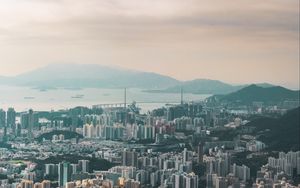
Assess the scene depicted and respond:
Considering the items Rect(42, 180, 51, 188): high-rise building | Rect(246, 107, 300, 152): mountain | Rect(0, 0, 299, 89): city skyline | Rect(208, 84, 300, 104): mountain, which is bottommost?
Rect(42, 180, 51, 188): high-rise building

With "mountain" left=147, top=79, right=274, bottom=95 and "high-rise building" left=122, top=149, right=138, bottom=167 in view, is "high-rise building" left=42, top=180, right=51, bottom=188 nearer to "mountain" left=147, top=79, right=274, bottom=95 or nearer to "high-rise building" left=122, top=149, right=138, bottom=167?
"high-rise building" left=122, top=149, right=138, bottom=167

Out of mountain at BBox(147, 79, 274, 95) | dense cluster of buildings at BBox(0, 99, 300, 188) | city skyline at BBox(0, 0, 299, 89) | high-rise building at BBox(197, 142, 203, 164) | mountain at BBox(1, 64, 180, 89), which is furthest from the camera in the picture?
mountain at BBox(147, 79, 274, 95)

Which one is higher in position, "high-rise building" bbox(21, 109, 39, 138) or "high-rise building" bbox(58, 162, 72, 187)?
"high-rise building" bbox(21, 109, 39, 138)

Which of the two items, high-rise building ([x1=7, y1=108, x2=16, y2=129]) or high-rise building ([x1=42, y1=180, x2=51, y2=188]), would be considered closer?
high-rise building ([x1=42, y1=180, x2=51, y2=188])

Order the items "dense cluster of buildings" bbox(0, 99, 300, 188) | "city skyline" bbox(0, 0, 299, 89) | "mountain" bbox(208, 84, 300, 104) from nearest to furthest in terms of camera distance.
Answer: "dense cluster of buildings" bbox(0, 99, 300, 188), "city skyline" bbox(0, 0, 299, 89), "mountain" bbox(208, 84, 300, 104)

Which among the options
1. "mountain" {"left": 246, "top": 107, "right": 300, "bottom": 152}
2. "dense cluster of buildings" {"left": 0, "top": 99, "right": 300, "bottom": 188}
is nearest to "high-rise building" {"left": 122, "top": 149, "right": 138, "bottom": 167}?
"dense cluster of buildings" {"left": 0, "top": 99, "right": 300, "bottom": 188}

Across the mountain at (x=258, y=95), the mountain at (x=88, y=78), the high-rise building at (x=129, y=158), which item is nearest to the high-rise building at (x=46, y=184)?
the high-rise building at (x=129, y=158)

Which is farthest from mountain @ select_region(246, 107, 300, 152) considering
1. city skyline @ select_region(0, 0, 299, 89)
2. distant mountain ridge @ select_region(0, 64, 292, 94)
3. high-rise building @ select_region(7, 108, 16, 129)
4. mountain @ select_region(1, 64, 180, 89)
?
high-rise building @ select_region(7, 108, 16, 129)

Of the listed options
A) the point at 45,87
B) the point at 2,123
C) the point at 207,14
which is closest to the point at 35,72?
the point at 45,87
